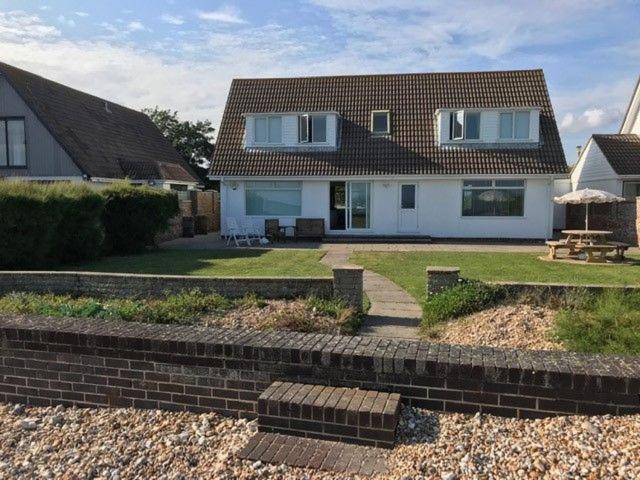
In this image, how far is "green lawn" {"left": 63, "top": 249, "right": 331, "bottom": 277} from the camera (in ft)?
41.2

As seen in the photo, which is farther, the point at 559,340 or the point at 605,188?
the point at 605,188

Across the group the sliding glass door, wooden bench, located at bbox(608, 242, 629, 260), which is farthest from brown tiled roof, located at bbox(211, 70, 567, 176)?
wooden bench, located at bbox(608, 242, 629, 260)

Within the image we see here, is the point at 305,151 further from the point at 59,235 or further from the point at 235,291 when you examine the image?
the point at 235,291

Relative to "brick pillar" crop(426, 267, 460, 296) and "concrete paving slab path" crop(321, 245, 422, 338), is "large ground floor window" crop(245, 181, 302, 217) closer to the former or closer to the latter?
"concrete paving slab path" crop(321, 245, 422, 338)

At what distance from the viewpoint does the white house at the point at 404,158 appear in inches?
845

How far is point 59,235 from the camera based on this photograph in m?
14.3

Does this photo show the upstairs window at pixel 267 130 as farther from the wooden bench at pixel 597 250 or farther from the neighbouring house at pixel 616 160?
the neighbouring house at pixel 616 160

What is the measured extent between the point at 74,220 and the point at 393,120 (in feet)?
45.9

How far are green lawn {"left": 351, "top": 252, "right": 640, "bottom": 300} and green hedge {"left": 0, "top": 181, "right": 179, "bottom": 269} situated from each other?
7.00m

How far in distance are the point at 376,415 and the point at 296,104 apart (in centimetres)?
2143

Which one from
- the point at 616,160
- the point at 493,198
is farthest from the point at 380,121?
the point at 616,160

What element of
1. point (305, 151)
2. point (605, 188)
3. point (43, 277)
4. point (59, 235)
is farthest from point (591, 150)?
point (43, 277)

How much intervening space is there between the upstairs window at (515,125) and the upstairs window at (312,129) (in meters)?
7.38

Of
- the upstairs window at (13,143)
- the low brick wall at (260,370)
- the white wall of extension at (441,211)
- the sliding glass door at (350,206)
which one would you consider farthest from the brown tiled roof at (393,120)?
the low brick wall at (260,370)
